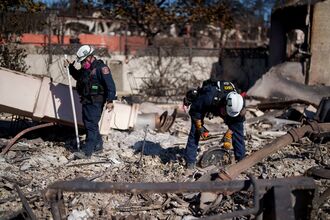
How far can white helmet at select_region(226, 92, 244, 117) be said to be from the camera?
592 cm

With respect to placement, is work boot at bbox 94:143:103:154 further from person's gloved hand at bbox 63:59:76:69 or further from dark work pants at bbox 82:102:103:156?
person's gloved hand at bbox 63:59:76:69

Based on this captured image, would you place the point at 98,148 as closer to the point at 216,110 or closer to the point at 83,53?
the point at 83,53

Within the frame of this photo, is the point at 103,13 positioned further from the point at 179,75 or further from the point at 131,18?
the point at 179,75

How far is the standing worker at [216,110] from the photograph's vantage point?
6020mm

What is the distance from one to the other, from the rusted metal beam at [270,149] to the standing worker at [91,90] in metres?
2.90

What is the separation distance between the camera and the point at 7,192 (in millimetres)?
5410

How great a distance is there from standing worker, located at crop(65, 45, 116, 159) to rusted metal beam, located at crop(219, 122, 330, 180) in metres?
2.90

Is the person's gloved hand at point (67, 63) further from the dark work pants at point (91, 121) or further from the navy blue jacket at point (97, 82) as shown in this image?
the dark work pants at point (91, 121)

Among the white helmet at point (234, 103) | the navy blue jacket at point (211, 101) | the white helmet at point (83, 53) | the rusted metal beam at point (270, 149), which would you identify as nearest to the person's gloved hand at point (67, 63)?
the white helmet at point (83, 53)

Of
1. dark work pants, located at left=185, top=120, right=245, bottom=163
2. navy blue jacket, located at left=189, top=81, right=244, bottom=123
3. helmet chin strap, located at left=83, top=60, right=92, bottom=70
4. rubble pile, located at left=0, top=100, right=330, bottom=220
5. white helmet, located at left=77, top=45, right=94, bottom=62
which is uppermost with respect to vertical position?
white helmet, located at left=77, top=45, right=94, bottom=62

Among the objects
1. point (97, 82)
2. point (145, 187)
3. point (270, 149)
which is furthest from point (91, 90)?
point (145, 187)

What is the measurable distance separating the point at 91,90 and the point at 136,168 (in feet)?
4.97

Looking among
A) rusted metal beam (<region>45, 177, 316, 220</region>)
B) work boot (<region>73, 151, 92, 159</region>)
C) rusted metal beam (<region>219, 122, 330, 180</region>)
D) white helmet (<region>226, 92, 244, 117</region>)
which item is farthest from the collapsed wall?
rusted metal beam (<region>45, 177, 316, 220</region>)

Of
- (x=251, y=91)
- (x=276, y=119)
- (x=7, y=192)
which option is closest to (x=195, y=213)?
(x=7, y=192)
